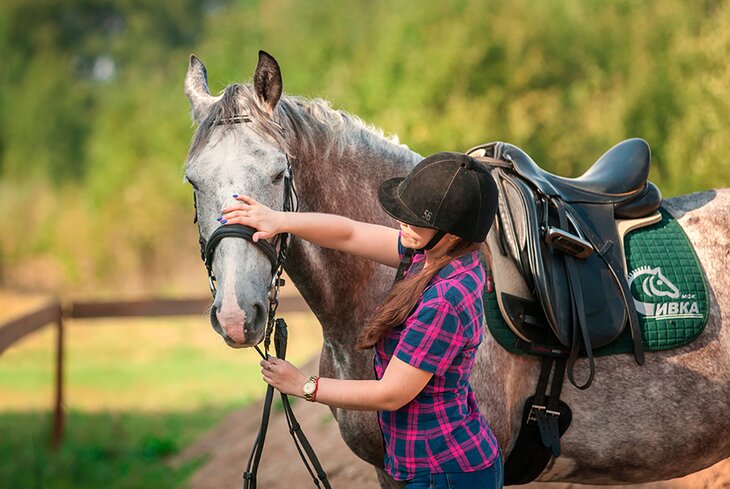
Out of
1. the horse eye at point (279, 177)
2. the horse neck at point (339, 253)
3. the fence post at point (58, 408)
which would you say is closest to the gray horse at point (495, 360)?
the horse neck at point (339, 253)

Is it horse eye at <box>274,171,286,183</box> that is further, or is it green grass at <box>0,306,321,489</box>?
green grass at <box>0,306,321,489</box>

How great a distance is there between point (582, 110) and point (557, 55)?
6.61 feet

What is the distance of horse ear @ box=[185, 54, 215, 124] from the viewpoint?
3006 mm

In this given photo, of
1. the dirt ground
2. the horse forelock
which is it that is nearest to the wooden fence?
the dirt ground

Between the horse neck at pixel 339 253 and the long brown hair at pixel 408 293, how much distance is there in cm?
66

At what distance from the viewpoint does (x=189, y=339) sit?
16.2 metres

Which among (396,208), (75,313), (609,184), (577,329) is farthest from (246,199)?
(75,313)

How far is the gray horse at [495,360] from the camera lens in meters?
3.06

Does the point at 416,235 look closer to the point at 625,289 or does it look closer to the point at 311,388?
the point at 311,388

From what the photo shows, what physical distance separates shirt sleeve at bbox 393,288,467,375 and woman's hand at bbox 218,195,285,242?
566mm

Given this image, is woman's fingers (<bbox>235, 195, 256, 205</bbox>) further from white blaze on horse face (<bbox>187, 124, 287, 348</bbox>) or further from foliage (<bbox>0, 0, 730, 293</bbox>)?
foliage (<bbox>0, 0, 730, 293</bbox>)

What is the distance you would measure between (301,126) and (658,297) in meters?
1.58

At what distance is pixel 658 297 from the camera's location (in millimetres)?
3277

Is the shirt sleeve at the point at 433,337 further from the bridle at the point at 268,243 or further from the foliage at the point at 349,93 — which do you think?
the foliage at the point at 349,93
